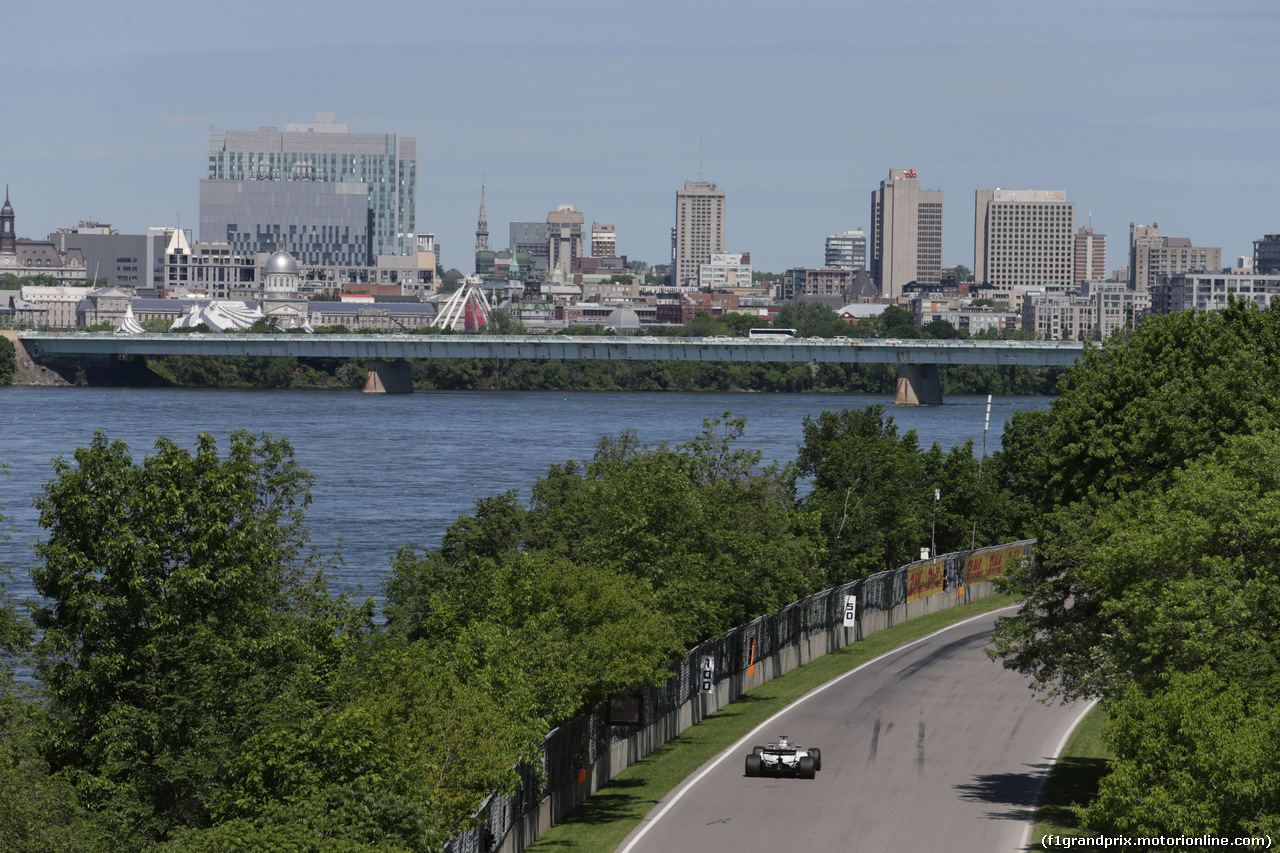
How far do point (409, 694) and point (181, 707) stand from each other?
183 inches

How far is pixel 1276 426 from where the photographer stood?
41.2 meters

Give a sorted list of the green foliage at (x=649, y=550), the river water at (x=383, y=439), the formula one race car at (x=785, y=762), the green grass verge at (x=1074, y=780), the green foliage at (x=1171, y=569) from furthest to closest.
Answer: the river water at (x=383, y=439)
the green foliage at (x=649, y=550)
the formula one race car at (x=785, y=762)
the green grass verge at (x=1074, y=780)
the green foliage at (x=1171, y=569)

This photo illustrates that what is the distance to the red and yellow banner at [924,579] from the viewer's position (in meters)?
68.6

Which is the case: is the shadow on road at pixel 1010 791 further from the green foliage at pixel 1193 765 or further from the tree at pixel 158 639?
the tree at pixel 158 639

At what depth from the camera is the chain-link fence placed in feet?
110

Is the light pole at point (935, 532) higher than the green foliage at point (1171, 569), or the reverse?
the green foliage at point (1171, 569)

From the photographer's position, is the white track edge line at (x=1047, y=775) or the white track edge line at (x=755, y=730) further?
the white track edge line at (x=755, y=730)

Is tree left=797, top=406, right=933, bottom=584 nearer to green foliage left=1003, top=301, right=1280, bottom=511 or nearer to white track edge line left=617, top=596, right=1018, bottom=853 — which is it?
white track edge line left=617, top=596, right=1018, bottom=853

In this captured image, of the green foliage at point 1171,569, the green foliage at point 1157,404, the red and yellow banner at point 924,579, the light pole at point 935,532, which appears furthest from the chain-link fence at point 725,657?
the green foliage at point 1171,569

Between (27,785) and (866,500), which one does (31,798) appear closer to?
(27,785)

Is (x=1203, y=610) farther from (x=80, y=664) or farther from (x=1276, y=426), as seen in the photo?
(x=80, y=664)

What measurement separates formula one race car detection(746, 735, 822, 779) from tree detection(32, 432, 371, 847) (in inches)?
452

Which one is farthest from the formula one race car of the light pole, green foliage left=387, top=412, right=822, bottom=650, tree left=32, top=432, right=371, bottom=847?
the light pole

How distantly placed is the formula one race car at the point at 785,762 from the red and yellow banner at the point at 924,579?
2920cm
